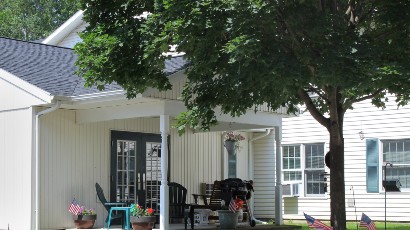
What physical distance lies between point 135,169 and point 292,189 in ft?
20.3

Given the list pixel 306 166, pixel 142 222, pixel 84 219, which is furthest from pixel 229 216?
pixel 306 166

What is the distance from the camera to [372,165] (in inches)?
792

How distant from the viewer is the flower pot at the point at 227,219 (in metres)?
15.9

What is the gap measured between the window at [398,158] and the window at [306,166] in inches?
82.4

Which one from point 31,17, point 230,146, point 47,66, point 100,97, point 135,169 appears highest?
point 31,17

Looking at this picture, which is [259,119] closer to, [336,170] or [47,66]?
[47,66]

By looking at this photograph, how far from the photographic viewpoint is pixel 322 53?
10.5 m

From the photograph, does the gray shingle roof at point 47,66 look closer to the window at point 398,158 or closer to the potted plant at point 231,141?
the potted plant at point 231,141

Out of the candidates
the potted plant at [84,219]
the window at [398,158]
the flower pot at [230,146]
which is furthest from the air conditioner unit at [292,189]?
the potted plant at [84,219]

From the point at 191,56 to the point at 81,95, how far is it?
480 centimetres

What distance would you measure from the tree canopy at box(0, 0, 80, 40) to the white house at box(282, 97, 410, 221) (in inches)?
821

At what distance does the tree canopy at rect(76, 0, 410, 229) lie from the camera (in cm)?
1011

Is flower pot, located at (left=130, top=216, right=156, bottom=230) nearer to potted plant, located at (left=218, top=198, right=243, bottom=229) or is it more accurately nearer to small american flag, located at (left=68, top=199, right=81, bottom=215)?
small american flag, located at (left=68, top=199, right=81, bottom=215)

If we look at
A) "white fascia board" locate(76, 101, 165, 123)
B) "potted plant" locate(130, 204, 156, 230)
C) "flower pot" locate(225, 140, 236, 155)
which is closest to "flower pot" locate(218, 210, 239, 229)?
"potted plant" locate(130, 204, 156, 230)
